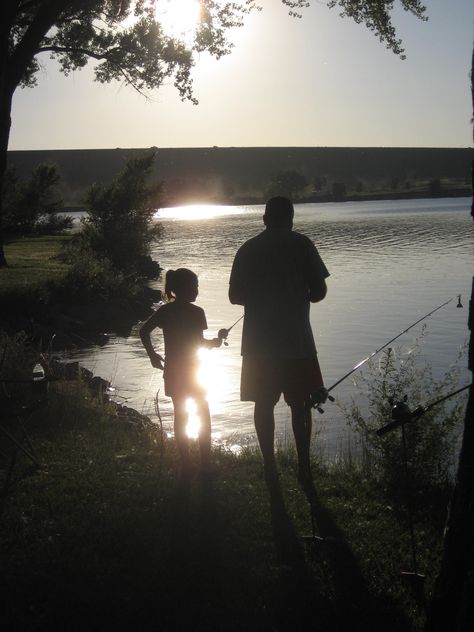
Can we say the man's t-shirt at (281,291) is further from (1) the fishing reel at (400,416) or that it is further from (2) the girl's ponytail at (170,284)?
(1) the fishing reel at (400,416)

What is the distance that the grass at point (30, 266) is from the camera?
2019 centimetres

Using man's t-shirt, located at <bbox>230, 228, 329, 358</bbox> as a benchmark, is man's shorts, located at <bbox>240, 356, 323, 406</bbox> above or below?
below

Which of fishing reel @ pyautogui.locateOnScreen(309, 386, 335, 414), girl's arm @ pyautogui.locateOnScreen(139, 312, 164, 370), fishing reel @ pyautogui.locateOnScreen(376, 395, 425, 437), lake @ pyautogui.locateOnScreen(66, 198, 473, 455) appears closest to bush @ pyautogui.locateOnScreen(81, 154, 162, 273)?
lake @ pyautogui.locateOnScreen(66, 198, 473, 455)

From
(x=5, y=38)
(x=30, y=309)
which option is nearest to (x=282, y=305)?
(x=5, y=38)

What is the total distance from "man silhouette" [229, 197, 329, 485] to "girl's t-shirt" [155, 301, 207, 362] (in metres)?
0.46

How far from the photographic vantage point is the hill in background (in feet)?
451

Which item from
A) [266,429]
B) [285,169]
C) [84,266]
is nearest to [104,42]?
[84,266]

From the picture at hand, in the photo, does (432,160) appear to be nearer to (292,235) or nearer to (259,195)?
(259,195)

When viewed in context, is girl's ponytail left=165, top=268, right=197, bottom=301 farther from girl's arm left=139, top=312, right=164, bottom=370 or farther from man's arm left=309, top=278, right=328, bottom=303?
man's arm left=309, top=278, right=328, bottom=303

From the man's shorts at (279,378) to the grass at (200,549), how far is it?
28.1 inches

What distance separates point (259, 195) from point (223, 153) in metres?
16.3

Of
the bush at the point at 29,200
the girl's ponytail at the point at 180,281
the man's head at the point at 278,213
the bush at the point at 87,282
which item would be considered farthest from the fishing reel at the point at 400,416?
the bush at the point at 29,200

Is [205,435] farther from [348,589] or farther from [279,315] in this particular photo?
[348,589]

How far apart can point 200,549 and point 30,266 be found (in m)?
20.0
